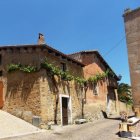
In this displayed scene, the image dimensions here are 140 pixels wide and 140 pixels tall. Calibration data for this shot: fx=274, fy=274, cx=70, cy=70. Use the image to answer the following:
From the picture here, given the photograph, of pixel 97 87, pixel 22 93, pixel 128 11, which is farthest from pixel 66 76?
pixel 128 11

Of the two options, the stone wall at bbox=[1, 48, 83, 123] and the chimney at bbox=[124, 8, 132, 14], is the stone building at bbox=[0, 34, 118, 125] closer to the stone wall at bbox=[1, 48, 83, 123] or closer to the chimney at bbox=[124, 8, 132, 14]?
the stone wall at bbox=[1, 48, 83, 123]

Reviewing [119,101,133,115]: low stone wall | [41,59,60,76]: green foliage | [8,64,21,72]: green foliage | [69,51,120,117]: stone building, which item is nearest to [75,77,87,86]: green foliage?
[69,51,120,117]: stone building

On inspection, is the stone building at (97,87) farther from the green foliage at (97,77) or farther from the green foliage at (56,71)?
the green foliage at (56,71)

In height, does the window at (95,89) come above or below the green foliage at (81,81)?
below

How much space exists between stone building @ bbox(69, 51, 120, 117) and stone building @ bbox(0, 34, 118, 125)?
6.30ft

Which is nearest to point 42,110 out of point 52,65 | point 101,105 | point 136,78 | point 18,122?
point 18,122

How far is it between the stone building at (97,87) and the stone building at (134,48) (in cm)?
270

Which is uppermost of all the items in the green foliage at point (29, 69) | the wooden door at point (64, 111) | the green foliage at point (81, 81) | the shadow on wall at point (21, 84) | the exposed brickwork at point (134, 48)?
the exposed brickwork at point (134, 48)

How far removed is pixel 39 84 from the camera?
59.5 feet

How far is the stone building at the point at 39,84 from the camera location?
1820 cm

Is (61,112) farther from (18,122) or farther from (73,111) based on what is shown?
(18,122)

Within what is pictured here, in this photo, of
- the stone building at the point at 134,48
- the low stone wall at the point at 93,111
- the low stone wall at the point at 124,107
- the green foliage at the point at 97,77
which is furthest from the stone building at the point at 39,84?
the low stone wall at the point at 124,107

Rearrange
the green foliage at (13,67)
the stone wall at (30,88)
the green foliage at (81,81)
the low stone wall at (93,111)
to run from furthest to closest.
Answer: the low stone wall at (93,111) < the green foliage at (81,81) < the green foliage at (13,67) < the stone wall at (30,88)

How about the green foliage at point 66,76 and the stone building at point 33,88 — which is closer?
the stone building at point 33,88
